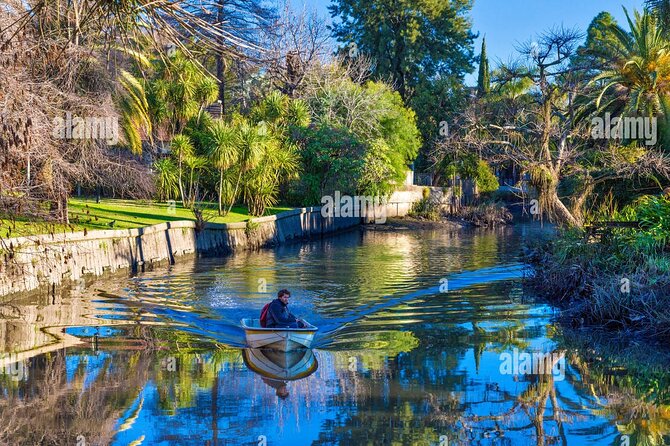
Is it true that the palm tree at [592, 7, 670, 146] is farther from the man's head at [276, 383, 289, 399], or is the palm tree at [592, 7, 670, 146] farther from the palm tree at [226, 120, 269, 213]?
the man's head at [276, 383, 289, 399]

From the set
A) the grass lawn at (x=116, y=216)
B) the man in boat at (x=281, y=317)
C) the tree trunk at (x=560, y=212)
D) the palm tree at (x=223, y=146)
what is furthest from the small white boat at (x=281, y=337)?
the palm tree at (x=223, y=146)

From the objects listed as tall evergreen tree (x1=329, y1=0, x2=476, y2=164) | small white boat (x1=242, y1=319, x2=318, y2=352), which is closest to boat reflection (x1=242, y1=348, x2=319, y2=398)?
small white boat (x1=242, y1=319, x2=318, y2=352)

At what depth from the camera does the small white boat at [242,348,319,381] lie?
43.5 ft

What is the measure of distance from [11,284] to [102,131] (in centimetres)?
671

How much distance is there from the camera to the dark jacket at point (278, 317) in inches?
585

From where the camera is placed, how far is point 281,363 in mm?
14078

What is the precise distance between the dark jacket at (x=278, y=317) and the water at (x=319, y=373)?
2.03 feet

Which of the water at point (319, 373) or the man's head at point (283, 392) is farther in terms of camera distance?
the man's head at point (283, 392)

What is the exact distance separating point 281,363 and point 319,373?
106 centimetres

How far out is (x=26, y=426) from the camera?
986 cm

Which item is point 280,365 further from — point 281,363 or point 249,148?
point 249,148

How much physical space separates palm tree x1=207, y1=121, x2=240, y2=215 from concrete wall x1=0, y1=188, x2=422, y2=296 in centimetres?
297

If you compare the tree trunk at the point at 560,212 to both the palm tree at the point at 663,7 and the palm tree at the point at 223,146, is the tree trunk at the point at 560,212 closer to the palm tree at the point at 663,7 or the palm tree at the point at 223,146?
the palm tree at the point at 663,7

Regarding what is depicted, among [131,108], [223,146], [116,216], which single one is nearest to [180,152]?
A: [223,146]
